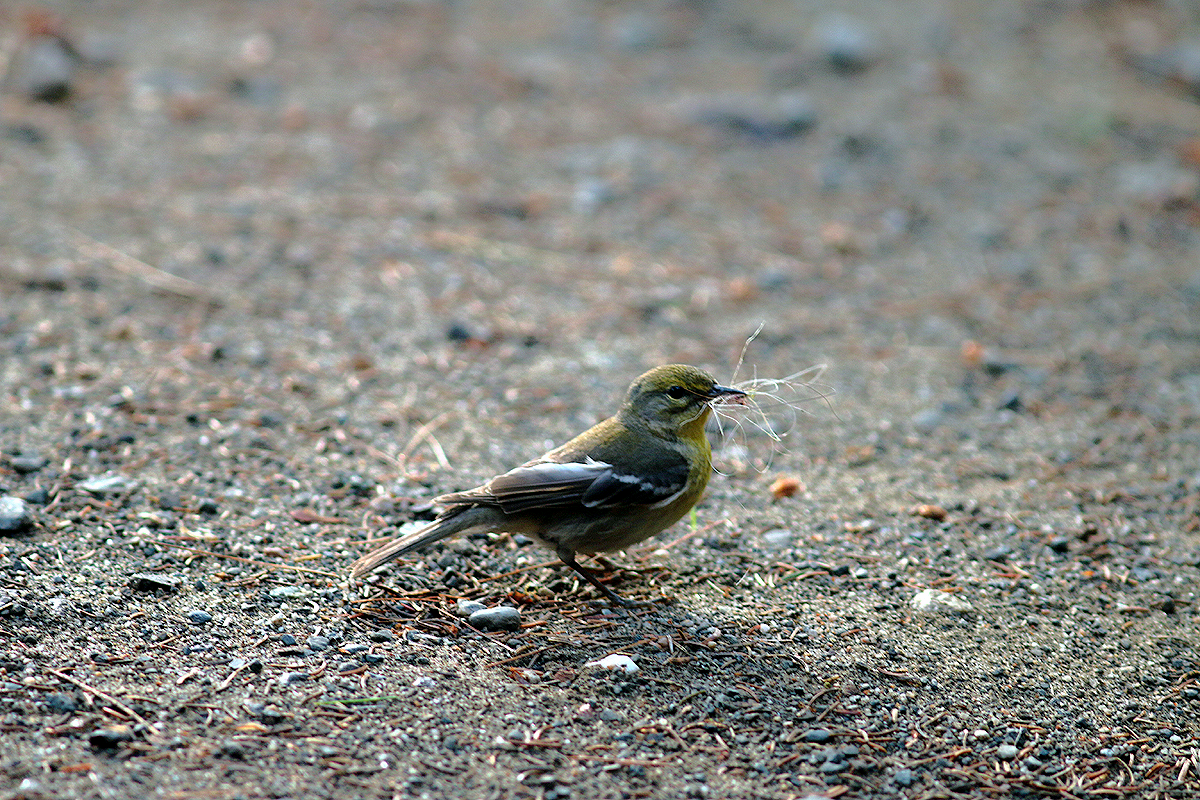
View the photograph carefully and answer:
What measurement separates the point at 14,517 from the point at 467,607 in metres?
1.94

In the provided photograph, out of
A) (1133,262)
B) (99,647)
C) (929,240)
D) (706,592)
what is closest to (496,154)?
(929,240)

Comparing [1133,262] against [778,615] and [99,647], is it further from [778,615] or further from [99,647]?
[99,647]

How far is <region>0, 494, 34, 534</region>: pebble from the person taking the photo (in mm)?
4566

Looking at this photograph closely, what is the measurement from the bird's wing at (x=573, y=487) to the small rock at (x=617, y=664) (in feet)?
2.25

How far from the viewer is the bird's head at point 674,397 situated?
5.01 meters

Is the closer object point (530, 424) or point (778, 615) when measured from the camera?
point (778, 615)

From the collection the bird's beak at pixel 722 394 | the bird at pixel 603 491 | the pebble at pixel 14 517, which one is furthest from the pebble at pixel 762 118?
the pebble at pixel 14 517

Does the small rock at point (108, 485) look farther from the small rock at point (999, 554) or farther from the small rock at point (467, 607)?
the small rock at point (999, 554)

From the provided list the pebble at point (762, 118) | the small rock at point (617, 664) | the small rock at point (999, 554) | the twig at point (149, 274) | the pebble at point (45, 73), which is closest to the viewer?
the small rock at point (617, 664)

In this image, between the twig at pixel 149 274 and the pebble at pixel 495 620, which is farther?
the twig at pixel 149 274

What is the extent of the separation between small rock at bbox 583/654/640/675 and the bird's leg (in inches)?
18.1

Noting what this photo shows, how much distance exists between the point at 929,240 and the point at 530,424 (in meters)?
4.49

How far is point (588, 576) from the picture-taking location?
468 cm

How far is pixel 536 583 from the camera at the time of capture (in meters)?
4.81
